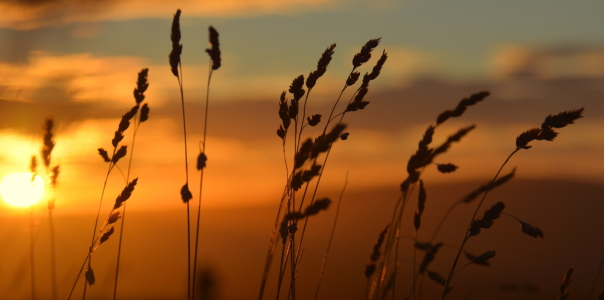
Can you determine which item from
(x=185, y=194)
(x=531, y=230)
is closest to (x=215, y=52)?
(x=185, y=194)

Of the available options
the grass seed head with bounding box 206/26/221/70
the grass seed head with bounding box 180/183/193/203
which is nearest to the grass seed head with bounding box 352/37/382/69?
the grass seed head with bounding box 206/26/221/70

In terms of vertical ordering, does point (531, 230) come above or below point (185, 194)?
below

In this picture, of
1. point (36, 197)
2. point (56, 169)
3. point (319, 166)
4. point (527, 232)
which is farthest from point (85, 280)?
point (527, 232)

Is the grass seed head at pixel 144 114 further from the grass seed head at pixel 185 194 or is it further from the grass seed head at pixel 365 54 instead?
the grass seed head at pixel 365 54

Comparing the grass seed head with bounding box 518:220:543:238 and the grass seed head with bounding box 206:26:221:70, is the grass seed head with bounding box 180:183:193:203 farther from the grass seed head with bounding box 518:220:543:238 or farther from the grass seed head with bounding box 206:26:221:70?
the grass seed head with bounding box 518:220:543:238

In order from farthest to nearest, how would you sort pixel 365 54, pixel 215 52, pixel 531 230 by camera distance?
1. pixel 365 54
2. pixel 215 52
3. pixel 531 230

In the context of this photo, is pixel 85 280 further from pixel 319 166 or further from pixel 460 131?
pixel 460 131

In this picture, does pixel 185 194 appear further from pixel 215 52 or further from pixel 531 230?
pixel 531 230

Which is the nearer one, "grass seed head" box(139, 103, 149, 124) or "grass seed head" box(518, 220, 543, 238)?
"grass seed head" box(518, 220, 543, 238)

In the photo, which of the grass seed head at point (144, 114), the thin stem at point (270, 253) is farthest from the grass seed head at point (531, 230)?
the grass seed head at point (144, 114)

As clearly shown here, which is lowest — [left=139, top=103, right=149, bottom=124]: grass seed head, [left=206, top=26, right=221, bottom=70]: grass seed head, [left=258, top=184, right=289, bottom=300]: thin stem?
[left=258, top=184, right=289, bottom=300]: thin stem

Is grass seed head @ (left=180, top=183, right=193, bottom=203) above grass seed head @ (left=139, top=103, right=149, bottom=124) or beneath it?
beneath

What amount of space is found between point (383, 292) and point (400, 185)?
474mm

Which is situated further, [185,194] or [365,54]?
[365,54]
